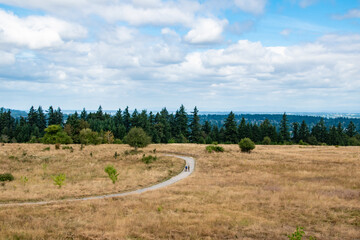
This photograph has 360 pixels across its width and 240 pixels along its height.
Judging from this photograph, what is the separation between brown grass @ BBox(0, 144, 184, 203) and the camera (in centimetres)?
2303

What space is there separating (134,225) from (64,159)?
107ft

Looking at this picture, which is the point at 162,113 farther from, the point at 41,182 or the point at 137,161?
the point at 41,182

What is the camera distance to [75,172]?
114ft

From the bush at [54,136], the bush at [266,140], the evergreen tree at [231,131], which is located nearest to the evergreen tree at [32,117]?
the bush at [54,136]

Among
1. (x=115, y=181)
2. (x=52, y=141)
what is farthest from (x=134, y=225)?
(x=52, y=141)

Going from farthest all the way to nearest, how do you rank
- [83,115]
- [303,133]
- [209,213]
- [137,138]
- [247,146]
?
1. [83,115]
2. [303,133]
3. [247,146]
4. [137,138]
5. [209,213]

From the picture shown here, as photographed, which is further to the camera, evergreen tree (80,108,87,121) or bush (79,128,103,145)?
evergreen tree (80,108,87,121)

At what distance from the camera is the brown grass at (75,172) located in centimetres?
2303

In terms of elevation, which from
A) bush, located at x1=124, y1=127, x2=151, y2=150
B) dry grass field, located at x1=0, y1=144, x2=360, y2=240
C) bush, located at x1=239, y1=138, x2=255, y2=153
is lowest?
dry grass field, located at x1=0, y1=144, x2=360, y2=240

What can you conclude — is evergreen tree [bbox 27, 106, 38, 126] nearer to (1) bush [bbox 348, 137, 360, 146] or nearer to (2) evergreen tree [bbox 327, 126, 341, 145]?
(2) evergreen tree [bbox 327, 126, 341, 145]

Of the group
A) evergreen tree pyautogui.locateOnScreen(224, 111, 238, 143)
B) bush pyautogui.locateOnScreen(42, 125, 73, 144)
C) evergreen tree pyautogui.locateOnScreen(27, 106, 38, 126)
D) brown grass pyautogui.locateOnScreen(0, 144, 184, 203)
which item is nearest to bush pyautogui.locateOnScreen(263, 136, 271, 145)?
evergreen tree pyautogui.locateOnScreen(224, 111, 238, 143)

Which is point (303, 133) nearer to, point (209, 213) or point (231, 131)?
point (231, 131)

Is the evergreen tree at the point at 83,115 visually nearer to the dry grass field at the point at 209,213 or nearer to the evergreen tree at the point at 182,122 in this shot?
the evergreen tree at the point at 182,122

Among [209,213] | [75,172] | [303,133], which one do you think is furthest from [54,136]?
[303,133]
